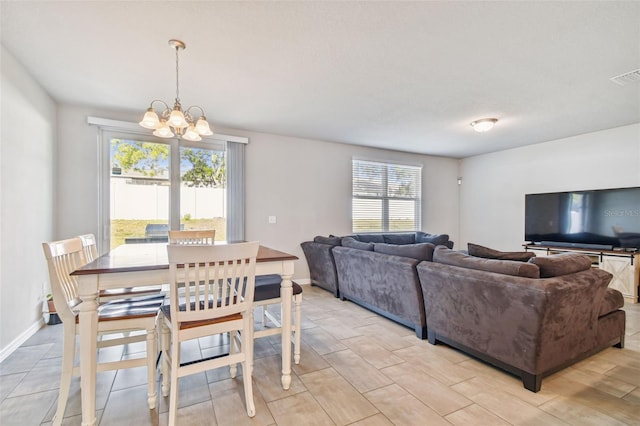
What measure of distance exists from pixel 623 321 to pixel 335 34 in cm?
332

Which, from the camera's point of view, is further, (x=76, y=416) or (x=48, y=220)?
→ (x=48, y=220)

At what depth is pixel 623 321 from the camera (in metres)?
2.46

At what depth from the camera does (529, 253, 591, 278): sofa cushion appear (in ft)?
6.47

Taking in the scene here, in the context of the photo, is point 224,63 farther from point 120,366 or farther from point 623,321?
point 623,321

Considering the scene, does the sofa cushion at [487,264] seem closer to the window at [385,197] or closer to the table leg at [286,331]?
the table leg at [286,331]

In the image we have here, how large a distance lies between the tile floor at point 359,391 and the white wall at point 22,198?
1.09 ft

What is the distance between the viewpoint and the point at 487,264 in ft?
6.98

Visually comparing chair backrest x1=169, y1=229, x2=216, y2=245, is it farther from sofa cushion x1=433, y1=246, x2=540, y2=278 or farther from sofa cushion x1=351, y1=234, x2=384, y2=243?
sofa cushion x1=351, y1=234, x2=384, y2=243

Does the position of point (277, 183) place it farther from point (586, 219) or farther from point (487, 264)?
point (586, 219)

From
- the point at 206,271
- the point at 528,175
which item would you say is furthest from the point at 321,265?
the point at 528,175

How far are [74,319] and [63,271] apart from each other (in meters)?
0.30

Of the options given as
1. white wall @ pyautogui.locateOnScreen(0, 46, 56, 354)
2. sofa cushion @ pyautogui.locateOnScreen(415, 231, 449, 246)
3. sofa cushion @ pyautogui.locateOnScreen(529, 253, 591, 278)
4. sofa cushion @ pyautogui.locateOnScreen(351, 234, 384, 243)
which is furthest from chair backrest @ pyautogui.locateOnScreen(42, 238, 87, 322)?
sofa cushion @ pyautogui.locateOnScreen(415, 231, 449, 246)

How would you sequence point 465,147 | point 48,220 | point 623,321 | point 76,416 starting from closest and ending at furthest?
point 76,416, point 623,321, point 48,220, point 465,147

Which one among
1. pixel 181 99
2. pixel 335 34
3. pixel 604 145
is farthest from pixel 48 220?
pixel 604 145
